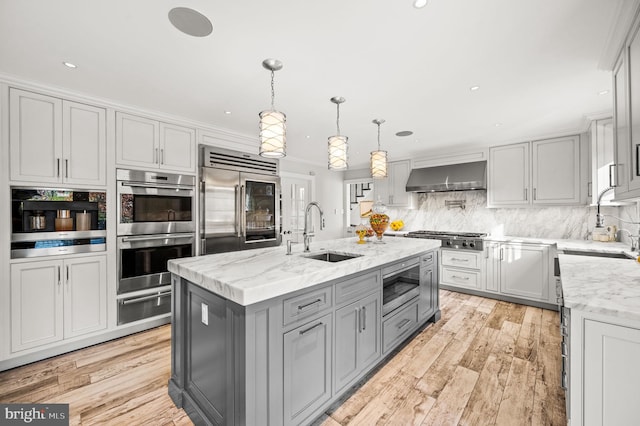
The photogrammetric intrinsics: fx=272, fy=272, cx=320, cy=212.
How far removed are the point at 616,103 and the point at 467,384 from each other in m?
2.24

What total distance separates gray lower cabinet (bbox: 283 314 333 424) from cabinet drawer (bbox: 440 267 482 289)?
349 centimetres

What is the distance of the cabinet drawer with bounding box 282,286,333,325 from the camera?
1.46 metres

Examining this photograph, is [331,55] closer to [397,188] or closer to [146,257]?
[146,257]

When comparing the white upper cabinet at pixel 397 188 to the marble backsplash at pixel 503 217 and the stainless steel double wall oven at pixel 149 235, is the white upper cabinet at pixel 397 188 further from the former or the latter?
the stainless steel double wall oven at pixel 149 235

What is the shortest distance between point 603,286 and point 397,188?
4193mm

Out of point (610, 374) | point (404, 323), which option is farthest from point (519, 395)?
point (610, 374)

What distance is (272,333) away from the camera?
137 centimetres

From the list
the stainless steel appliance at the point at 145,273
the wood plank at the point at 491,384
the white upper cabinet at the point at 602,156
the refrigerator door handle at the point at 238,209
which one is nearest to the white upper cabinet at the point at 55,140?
the stainless steel appliance at the point at 145,273

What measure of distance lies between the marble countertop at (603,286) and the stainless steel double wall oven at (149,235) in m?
3.47

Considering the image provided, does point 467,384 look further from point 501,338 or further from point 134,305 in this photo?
point 134,305

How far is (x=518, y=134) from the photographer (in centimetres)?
394

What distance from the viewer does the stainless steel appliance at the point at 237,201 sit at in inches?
138

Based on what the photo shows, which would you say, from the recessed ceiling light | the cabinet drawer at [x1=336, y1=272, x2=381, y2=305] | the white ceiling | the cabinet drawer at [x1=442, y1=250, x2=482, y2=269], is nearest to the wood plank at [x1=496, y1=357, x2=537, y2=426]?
the cabinet drawer at [x1=336, y1=272, x2=381, y2=305]

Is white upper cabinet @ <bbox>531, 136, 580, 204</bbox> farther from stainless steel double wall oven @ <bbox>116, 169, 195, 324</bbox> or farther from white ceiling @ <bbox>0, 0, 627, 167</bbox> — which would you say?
stainless steel double wall oven @ <bbox>116, 169, 195, 324</bbox>
